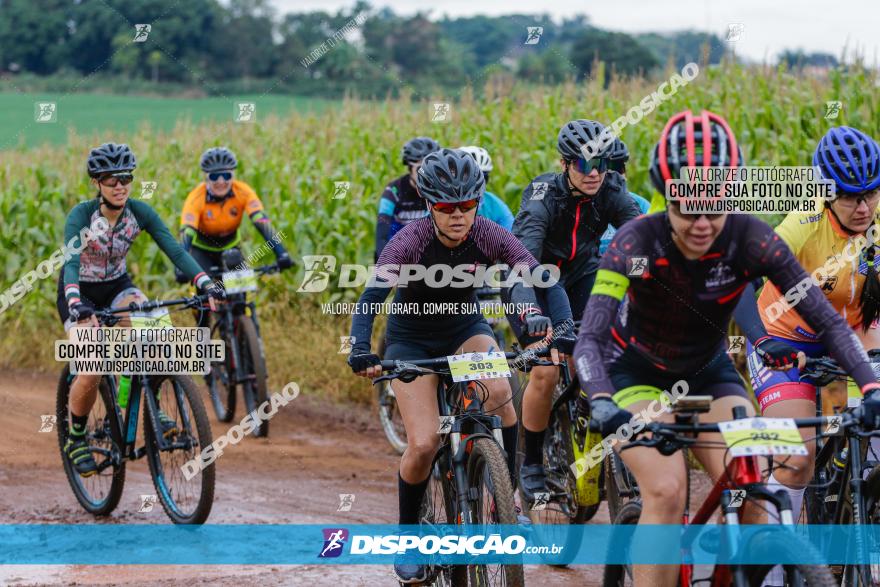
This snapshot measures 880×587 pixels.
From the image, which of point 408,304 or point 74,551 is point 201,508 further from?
point 408,304

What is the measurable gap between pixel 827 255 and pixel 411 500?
2.53m

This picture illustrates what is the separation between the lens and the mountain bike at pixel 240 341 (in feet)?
37.0

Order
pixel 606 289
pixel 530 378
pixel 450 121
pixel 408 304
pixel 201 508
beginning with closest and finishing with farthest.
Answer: pixel 606 289
pixel 408 304
pixel 530 378
pixel 201 508
pixel 450 121

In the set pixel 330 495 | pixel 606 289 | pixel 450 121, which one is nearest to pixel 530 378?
pixel 330 495

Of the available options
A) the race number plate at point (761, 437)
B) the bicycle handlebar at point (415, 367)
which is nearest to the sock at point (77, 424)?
the bicycle handlebar at point (415, 367)

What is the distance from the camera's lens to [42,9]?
154 feet

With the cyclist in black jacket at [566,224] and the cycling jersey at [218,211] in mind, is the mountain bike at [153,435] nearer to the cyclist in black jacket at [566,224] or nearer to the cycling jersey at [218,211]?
the cyclist in black jacket at [566,224]

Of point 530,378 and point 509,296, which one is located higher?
point 509,296

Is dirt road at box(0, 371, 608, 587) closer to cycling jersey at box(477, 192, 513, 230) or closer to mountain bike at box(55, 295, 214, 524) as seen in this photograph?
mountain bike at box(55, 295, 214, 524)

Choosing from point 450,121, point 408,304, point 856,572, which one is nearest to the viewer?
point 856,572

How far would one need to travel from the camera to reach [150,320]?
331 inches

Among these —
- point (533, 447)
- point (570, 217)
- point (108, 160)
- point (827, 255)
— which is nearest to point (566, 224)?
point (570, 217)

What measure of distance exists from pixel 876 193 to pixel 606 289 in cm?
196

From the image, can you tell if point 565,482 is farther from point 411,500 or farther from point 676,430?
point 676,430
